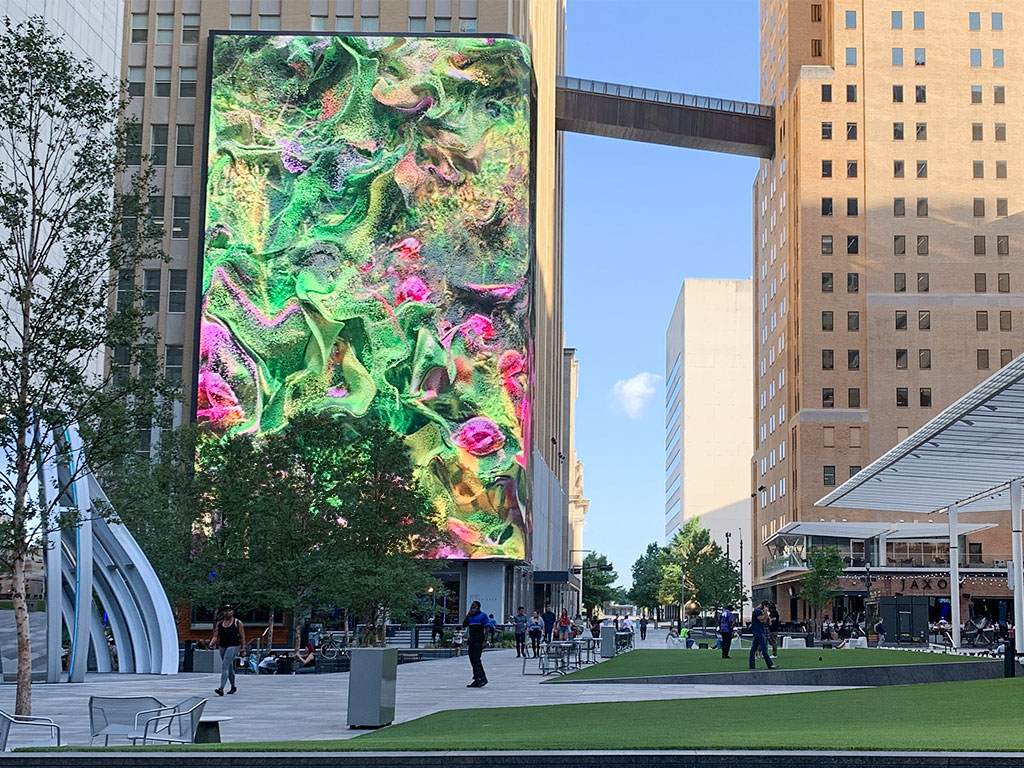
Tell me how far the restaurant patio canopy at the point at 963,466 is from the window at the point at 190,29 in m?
51.8

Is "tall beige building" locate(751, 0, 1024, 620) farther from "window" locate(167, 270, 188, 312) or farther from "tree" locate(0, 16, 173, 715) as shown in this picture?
"tree" locate(0, 16, 173, 715)

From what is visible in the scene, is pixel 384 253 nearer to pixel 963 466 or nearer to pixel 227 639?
pixel 963 466

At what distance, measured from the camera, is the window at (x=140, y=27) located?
85562 millimetres

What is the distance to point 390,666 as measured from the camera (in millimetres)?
19391

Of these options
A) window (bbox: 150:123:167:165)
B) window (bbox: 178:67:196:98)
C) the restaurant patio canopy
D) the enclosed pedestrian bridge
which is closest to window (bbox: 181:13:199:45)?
window (bbox: 178:67:196:98)

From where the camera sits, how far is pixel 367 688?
19047 mm

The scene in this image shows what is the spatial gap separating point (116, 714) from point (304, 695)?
12.3 metres

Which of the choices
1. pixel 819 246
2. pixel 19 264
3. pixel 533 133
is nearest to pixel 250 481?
pixel 19 264

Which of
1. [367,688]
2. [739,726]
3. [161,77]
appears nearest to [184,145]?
[161,77]

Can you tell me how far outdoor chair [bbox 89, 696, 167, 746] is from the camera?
15734 mm

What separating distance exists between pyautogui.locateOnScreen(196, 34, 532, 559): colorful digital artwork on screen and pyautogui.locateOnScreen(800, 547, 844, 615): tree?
23.1m

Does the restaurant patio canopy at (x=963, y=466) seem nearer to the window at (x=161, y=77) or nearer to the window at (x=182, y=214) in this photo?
the window at (x=182, y=214)

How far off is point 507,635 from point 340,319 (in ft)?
66.8

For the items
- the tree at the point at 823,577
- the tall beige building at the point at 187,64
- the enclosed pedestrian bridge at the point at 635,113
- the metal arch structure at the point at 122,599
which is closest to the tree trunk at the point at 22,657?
the metal arch structure at the point at 122,599
